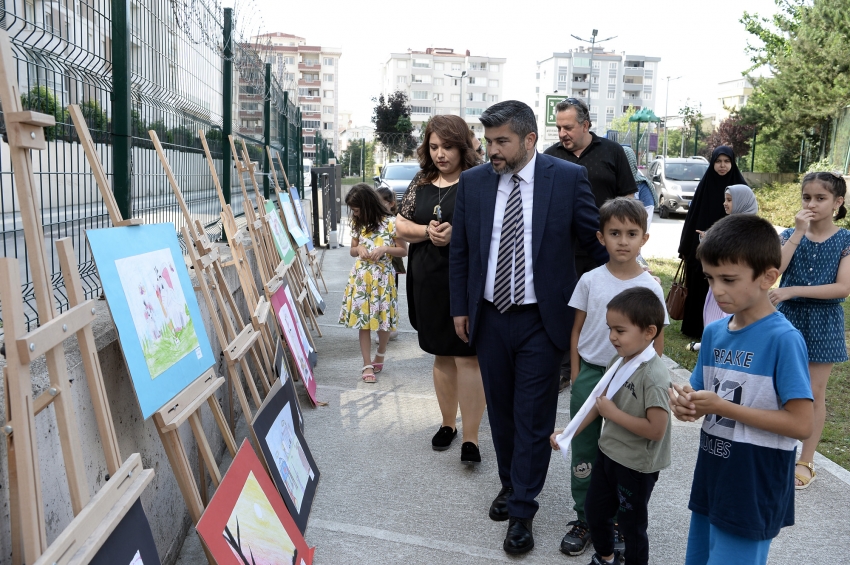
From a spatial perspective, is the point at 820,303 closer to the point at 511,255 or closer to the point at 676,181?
the point at 511,255

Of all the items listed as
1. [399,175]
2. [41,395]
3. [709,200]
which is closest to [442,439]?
[41,395]

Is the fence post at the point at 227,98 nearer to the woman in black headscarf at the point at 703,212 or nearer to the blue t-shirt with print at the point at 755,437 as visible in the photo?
the woman in black headscarf at the point at 703,212

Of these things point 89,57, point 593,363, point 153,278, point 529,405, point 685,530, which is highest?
point 89,57

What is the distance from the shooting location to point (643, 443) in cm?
293

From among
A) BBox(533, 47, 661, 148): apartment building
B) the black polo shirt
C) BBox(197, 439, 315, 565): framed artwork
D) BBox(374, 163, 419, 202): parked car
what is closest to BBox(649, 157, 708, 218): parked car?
BBox(374, 163, 419, 202): parked car

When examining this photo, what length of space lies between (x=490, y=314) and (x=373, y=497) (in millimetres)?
1214

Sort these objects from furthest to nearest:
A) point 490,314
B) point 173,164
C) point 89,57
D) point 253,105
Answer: point 253,105, point 173,164, point 490,314, point 89,57

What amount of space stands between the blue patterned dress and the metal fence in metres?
3.64

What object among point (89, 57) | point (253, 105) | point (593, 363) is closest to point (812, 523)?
point (593, 363)

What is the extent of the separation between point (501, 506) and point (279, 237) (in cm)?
402

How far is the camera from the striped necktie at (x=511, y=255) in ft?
11.7

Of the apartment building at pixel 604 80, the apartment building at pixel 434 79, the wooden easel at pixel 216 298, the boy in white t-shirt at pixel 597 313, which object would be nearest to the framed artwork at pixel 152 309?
the wooden easel at pixel 216 298

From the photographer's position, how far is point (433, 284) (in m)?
4.52

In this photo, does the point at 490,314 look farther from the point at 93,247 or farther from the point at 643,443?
the point at 93,247
